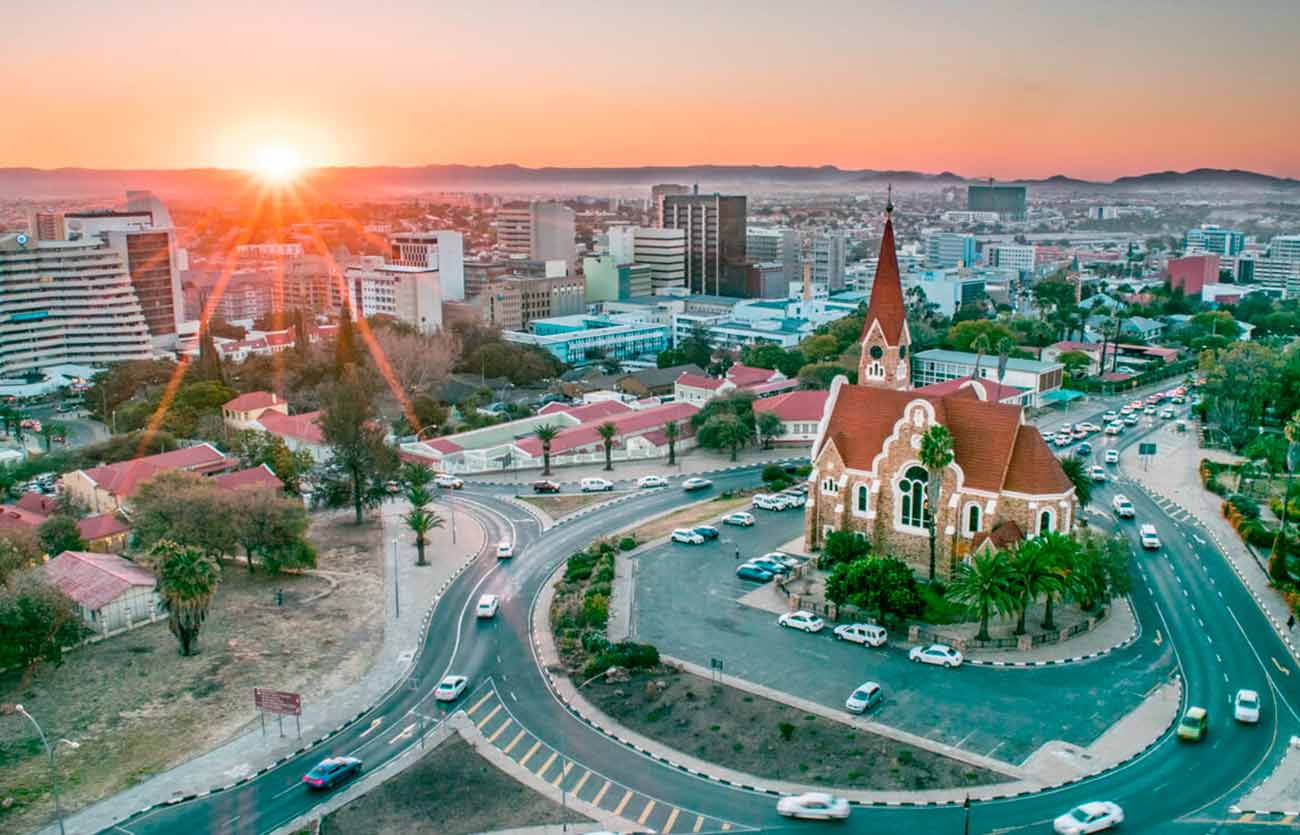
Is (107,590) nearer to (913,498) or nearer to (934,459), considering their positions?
(913,498)

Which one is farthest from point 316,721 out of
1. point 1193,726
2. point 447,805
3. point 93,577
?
point 1193,726

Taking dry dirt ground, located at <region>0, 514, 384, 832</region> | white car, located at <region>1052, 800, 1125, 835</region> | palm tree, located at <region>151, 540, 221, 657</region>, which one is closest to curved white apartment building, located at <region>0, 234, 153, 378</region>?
dry dirt ground, located at <region>0, 514, 384, 832</region>

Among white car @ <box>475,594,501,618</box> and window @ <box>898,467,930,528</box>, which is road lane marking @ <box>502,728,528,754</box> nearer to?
Result: white car @ <box>475,594,501,618</box>

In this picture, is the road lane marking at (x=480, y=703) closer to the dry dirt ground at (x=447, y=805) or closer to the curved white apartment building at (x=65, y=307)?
the dry dirt ground at (x=447, y=805)

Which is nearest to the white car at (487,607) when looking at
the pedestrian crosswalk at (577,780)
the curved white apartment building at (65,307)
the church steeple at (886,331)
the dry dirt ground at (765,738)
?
the pedestrian crosswalk at (577,780)

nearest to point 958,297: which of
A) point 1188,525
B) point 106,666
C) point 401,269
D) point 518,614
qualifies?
point 401,269

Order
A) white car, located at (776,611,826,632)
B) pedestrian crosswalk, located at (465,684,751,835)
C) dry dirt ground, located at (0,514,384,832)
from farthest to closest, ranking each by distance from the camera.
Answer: white car, located at (776,611,826,632)
dry dirt ground, located at (0,514,384,832)
pedestrian crosswalk, located at (465,684,751,835)

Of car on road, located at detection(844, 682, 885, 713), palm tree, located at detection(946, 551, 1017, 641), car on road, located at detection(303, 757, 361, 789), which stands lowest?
car on road, located at detection(303, 757, 361, 789)
